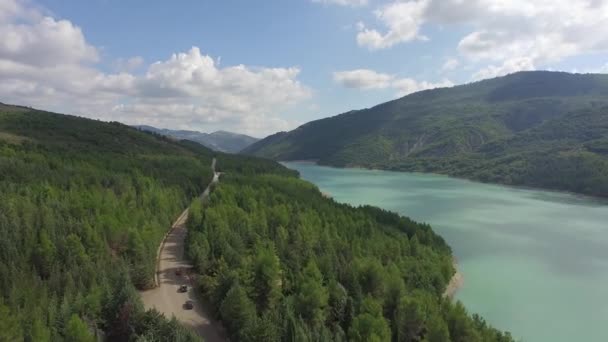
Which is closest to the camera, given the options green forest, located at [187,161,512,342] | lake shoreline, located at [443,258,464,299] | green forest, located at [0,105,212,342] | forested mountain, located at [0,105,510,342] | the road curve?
green forest, located at [0,105,212,342]

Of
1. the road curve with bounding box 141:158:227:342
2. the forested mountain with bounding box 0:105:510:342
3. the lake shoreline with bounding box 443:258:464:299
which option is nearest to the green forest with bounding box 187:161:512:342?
the forested mountain with bounding box 0:105:510:342

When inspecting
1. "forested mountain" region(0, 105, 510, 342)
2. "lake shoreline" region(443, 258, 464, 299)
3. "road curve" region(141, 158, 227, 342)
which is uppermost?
"forested mountain" region(0, 105, 510, 342)

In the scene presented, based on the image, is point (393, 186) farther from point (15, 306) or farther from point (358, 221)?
point (15, 306)

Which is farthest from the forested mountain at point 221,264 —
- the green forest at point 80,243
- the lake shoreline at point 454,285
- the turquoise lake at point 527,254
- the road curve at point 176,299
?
A: the turquoise lake at point 527,254

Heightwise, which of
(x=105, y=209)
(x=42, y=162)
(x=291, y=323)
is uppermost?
(x=42, y=162)

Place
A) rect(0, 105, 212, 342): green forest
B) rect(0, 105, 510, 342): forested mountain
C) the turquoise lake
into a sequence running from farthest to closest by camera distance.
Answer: the turquoise lake, rect(0, 105, 510, 342): forested mountain, rect(0, 105, 212, 342): green forest

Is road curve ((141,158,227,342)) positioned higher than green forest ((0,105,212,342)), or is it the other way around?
green forest ((0,105,212,342))

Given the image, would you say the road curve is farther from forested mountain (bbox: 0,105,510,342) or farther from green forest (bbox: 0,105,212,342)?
green forest (bbox: 0,105,212,342)

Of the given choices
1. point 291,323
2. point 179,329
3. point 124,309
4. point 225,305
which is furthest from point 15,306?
point 291,323
